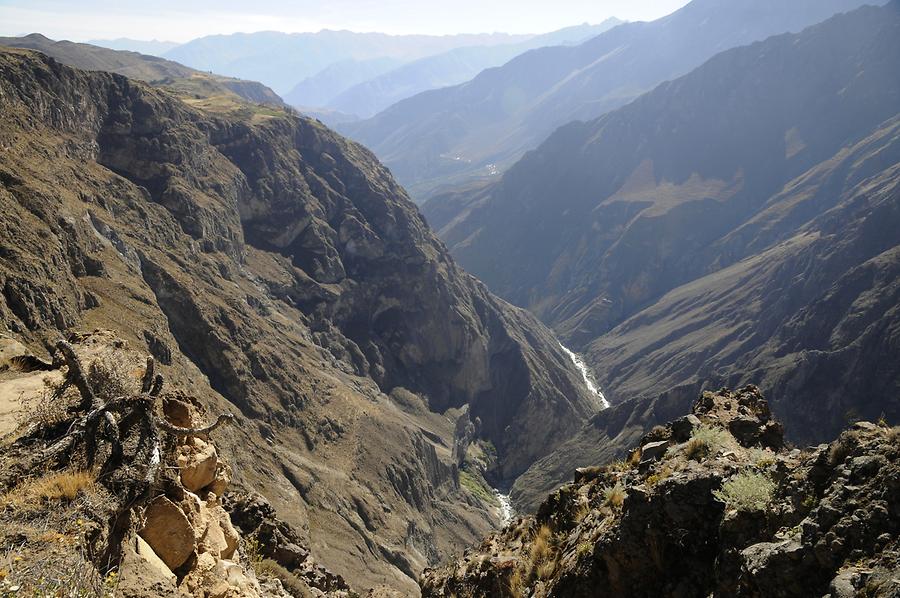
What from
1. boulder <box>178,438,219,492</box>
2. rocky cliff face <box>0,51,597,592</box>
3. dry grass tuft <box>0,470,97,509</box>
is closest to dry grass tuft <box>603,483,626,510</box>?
boulder <box>178,438,219,492</box>

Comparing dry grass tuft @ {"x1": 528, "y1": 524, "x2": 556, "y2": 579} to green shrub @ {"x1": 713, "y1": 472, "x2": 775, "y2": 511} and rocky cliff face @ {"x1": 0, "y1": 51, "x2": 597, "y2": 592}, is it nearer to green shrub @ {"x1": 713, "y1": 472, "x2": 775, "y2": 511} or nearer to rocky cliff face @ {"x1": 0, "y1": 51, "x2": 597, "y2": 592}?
green shrub @ {"x1": 713, "y1": 472, "x2": 775, "y2": 511}

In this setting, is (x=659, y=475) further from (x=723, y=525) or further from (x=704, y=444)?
(x=723, y=525)

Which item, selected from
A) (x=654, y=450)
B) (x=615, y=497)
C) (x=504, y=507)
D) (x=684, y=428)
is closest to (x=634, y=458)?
(x=654, y=450)

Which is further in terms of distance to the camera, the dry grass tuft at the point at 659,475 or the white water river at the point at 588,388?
the white water river at the point at 588,388

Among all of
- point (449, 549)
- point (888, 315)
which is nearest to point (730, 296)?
point (888, 315)

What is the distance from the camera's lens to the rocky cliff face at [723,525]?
7.41m

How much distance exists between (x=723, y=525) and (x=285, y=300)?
253 ft

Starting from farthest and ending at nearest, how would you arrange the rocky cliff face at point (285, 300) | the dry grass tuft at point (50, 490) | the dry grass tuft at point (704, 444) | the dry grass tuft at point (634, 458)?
1. the rocky cliff face at point (285, 300)
2. the dry grass tuft at point (634, 458)
3. the dry grass tuft at point (704, 444)
4. the dry grass tuft at point (50, 490)

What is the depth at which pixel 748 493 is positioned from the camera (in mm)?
9250

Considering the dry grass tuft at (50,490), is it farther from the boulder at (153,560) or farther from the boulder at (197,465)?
the boulder at (197,465)

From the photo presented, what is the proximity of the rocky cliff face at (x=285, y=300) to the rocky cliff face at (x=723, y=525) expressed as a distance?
88.2 feet

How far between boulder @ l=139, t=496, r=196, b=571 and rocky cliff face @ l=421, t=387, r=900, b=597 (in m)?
6.81

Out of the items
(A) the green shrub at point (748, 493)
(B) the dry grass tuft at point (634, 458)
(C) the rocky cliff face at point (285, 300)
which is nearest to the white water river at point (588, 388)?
(C) the rocky cliff face at point (285, 300)

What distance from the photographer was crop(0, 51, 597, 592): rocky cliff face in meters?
44.2
